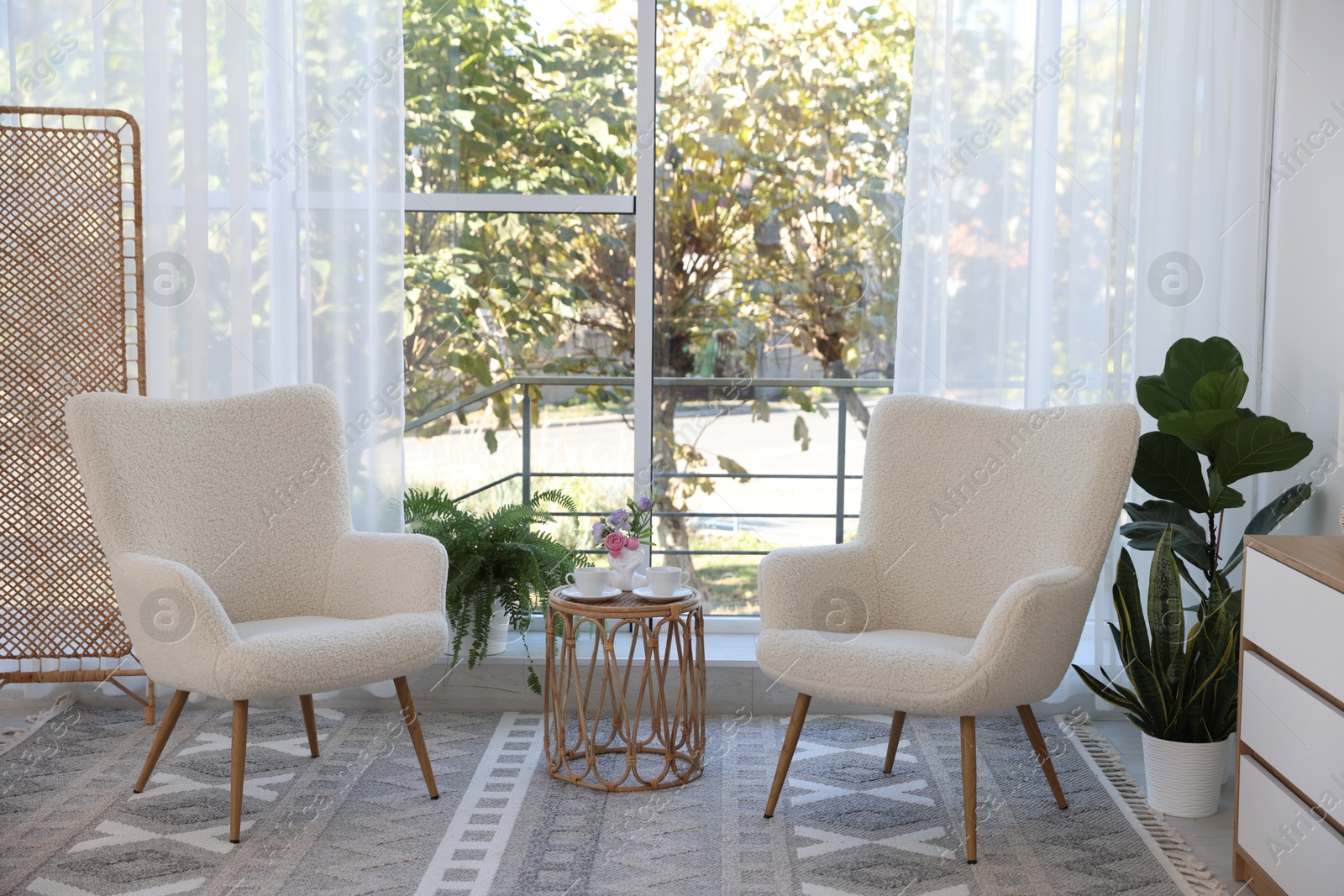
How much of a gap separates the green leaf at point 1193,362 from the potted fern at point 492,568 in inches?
64.9

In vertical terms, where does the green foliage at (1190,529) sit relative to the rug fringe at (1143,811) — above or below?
above

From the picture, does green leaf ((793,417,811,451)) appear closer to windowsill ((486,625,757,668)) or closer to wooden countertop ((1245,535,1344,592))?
windowsill ((486,625,757,668))

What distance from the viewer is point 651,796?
105 inches

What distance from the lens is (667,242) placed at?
12.4ft

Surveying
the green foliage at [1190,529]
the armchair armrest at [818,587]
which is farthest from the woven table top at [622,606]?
the green foliage at [1190,529]

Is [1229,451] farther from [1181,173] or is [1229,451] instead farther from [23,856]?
[23,856]

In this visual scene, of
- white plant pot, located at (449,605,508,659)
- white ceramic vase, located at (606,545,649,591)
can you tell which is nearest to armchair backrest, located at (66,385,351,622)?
white plant pot, located at (449,605,508,659)

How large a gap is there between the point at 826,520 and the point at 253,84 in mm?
2354

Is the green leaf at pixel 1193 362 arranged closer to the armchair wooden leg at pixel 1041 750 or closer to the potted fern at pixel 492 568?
the armchair wooden leg at pixel 1041 750

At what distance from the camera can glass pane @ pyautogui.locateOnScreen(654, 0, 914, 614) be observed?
12.1ft

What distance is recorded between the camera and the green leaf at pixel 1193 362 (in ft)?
9.08

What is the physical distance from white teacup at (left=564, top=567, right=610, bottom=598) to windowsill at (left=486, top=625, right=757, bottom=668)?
56 cm

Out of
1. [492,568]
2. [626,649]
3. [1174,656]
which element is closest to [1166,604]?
[1174,656]

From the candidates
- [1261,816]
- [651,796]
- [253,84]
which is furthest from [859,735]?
[253,84]
